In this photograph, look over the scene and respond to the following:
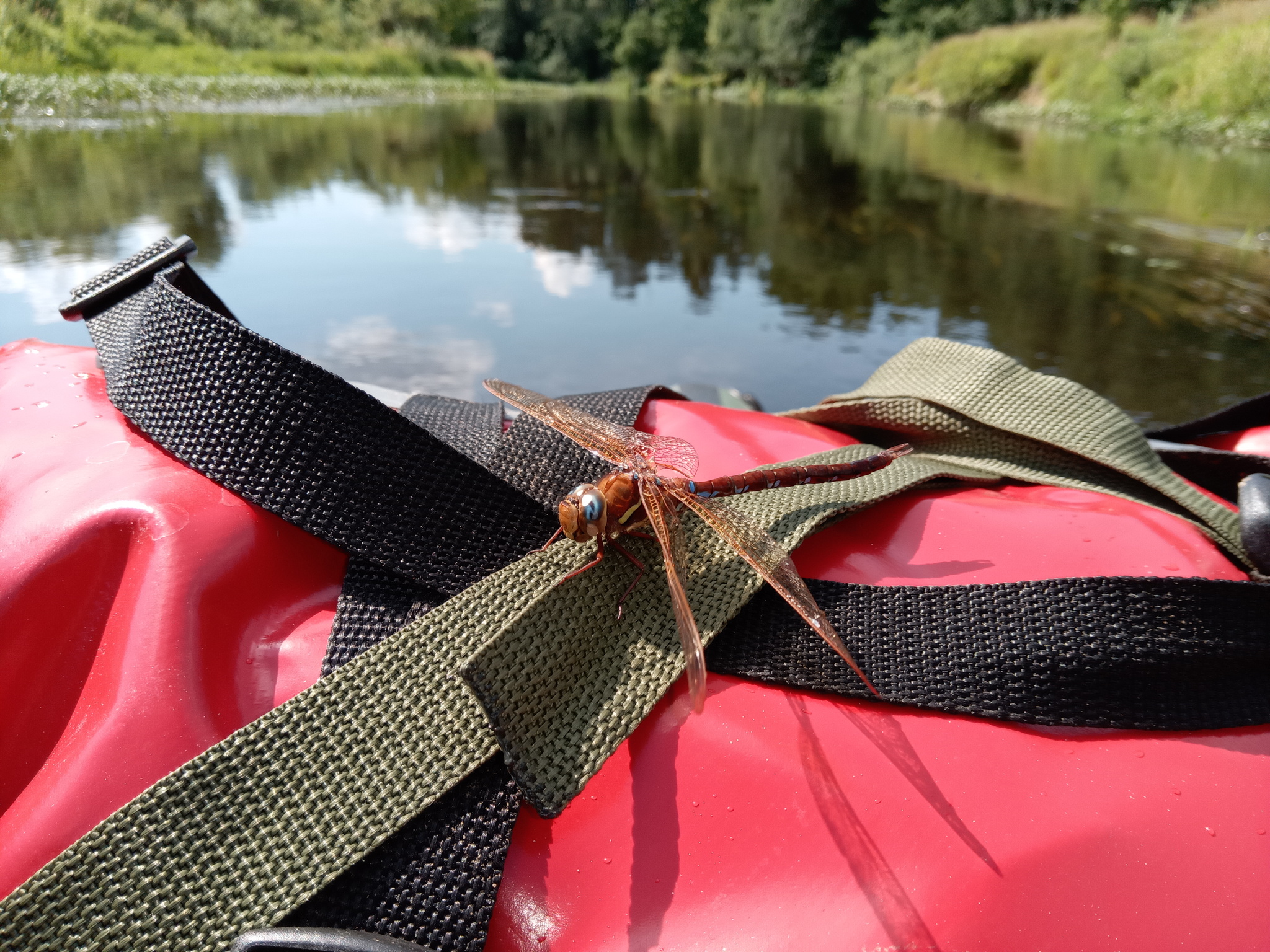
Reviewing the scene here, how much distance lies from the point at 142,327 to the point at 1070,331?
15.2ft

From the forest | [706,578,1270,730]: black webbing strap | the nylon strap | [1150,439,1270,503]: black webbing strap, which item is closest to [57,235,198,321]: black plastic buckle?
the nylon strap

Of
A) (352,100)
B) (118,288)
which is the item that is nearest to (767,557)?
(118,288)

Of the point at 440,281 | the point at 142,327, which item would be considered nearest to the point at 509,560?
the point at 142,327

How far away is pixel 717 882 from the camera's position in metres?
0.70

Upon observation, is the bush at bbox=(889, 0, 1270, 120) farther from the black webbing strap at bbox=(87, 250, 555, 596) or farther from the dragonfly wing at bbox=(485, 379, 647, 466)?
the black webbing strap at bbox=(87, 250, 555, 596)

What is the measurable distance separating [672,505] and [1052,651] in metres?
0.45

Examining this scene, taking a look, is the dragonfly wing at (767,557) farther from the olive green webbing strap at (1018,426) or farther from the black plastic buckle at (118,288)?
the black plastic buckle at (118,288)

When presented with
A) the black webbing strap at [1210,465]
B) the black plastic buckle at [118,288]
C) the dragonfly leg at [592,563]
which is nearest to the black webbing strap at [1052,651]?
the dragonfly leg at [592,563]

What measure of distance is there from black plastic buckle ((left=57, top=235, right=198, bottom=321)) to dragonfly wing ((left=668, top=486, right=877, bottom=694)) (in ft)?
2.52

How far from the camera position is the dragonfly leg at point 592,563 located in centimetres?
83

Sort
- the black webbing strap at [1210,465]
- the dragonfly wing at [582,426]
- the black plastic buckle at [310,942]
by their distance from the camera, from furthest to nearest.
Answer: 1. the black webbing strap at [1210,465]
2. the dragonfly wing at [582,426]
3. the black plastic buckle at [310,942]

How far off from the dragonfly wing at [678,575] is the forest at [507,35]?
332cm

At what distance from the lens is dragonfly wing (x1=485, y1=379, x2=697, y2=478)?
100cm

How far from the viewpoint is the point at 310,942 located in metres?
0.61
